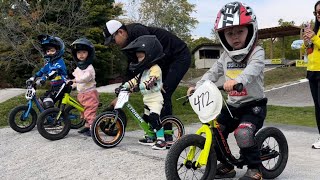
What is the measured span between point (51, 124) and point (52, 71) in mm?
1233

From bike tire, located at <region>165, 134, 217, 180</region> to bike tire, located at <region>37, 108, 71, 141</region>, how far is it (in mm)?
3279

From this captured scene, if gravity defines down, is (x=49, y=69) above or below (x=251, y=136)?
above

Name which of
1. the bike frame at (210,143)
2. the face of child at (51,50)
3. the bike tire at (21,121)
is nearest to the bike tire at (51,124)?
the bike tire at (21,121)

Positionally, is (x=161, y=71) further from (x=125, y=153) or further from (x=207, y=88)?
(x=207, y=88)

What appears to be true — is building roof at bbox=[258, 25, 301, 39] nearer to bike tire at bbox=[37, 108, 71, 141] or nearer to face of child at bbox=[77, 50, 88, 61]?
face of child at bbox=[77, 50, 88, 61]

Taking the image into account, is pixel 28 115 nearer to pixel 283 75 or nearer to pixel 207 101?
pixel 207 101

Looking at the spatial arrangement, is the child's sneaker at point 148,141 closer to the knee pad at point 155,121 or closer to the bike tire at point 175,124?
the bike tire at point 175,124

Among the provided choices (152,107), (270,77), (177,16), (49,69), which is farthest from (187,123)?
(177,16)

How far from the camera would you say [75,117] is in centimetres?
686

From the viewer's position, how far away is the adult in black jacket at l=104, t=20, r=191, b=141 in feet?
17.8

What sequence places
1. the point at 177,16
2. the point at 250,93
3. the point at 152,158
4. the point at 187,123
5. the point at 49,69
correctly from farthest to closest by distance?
the point at 177,16 < the point at 187,123 < the point at 49,69 < the point at 152,158 < the point at 250,93

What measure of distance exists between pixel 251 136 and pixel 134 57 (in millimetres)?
2393

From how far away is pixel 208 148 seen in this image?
3334 mm

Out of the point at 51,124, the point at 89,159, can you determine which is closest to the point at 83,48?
the point at 51,124
